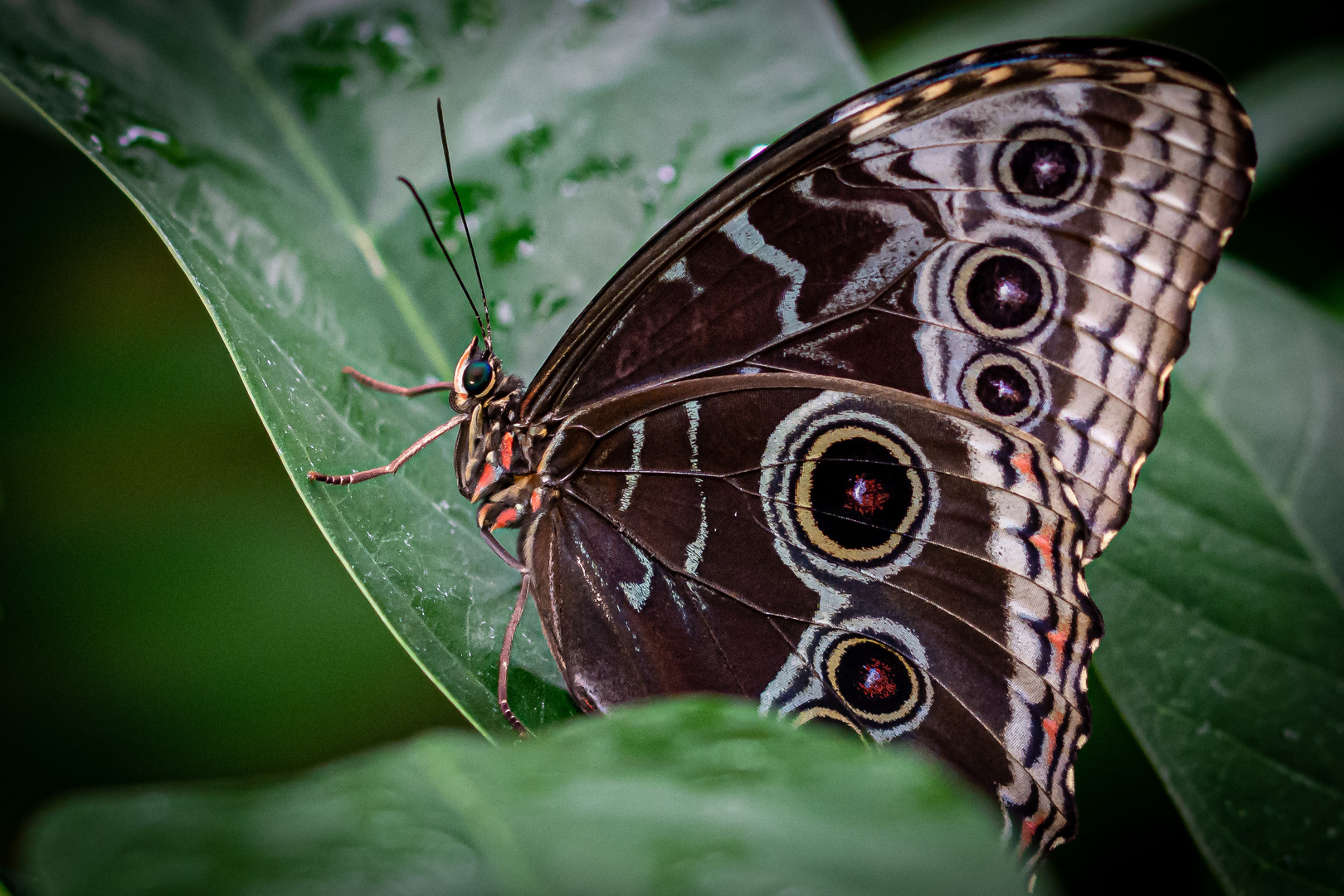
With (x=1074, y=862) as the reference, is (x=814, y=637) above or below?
above

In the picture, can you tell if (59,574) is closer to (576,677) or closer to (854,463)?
(576,677)

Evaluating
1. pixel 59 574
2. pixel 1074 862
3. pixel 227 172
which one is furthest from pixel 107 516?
pixel 1074 862

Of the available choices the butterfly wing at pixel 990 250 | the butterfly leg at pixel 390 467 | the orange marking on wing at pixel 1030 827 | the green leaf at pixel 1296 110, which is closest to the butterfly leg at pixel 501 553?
the butterfly leg at pixel 390 467

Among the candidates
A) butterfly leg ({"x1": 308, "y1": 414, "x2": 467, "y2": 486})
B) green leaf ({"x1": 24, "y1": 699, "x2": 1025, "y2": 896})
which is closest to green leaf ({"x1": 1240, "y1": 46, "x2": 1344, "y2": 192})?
butterfly leg ({"x1": 308, "y1": 414, "x2": 467, "y2": 486})

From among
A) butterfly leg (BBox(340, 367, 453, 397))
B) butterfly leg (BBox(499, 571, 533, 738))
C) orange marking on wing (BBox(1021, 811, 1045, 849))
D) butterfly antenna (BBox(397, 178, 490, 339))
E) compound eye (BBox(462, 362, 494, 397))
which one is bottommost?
orange marking on wing (BBox(1021, 811, 1045, 849))

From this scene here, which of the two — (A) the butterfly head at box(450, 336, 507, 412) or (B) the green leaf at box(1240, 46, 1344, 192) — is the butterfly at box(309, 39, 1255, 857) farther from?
(B) the green leaf at box(1240, 46, 1344, 192)
